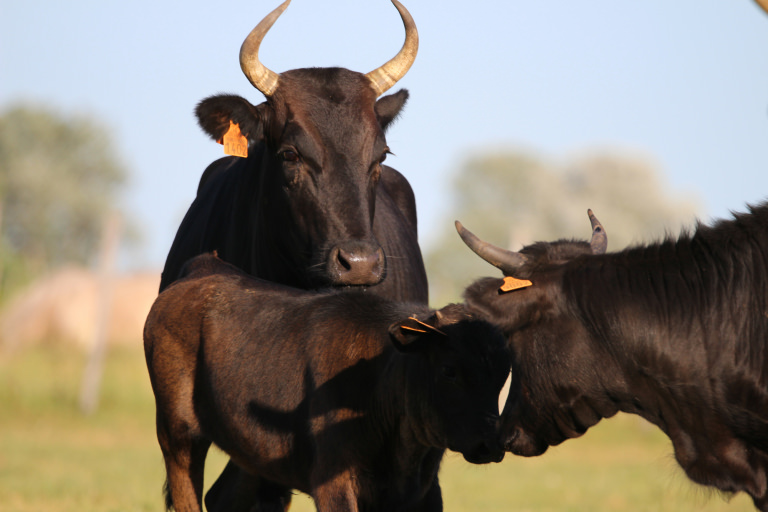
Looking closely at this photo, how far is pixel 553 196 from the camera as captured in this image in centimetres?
6744

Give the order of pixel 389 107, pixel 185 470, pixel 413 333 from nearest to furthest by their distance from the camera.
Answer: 1. pixel 413 333
2. pixel 185 470
3. pixel 389 107

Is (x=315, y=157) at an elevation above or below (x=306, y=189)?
above

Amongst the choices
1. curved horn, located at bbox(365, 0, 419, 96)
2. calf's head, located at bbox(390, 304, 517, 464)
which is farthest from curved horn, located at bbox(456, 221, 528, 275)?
curved horn, located at bbox(365, 0, 419, 96)

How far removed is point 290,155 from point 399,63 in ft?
4.08

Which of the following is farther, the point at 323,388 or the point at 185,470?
the point at 185,470

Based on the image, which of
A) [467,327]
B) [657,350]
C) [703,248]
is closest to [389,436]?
[467,327]

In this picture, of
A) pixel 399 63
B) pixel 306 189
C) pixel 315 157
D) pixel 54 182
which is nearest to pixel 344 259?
pixel 306 189

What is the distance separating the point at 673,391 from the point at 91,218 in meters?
47.7

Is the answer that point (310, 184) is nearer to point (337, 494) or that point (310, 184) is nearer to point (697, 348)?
point (337, 494)

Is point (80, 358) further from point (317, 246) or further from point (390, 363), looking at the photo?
point (390, 363)

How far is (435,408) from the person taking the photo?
4.43 metres

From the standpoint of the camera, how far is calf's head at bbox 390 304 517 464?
14.1ft

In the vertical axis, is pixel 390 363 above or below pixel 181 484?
above

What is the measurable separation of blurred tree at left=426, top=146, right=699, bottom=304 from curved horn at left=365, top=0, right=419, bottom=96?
156 feet
